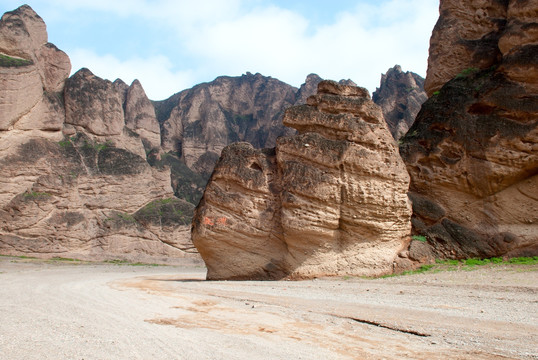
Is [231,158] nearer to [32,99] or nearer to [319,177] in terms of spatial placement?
[319,177]

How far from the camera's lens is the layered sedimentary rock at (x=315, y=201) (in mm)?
12930

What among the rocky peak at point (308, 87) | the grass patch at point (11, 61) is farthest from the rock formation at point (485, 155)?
the rocky peak at point (308, 87)

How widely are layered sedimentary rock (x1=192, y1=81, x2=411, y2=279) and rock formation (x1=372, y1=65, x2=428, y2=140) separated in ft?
106

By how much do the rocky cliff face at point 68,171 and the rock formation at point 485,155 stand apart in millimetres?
24739

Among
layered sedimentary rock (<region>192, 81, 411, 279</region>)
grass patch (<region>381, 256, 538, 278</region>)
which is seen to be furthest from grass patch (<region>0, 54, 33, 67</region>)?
grass patch (<region>381, 256, 538, 278</region>)

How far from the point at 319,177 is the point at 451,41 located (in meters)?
9.43

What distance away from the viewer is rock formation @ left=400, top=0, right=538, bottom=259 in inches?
549

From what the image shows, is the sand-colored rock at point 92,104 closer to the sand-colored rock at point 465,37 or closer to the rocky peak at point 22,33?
the rocky peak at point 22,33

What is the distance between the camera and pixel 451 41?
17516 mm

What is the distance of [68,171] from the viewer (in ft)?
108

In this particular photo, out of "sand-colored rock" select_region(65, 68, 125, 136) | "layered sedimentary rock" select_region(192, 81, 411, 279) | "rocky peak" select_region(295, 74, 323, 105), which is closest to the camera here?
"layered sedimentary rock" select_region(192, 81, 411, 279)

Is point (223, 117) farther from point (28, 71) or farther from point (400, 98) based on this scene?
point (28, 71)

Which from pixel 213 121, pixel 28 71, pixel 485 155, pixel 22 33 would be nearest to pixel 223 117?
pixel 213 121

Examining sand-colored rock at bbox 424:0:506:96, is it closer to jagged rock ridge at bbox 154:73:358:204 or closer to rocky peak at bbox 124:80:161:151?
jagged rock ridge at bbox 154:73:358:204
